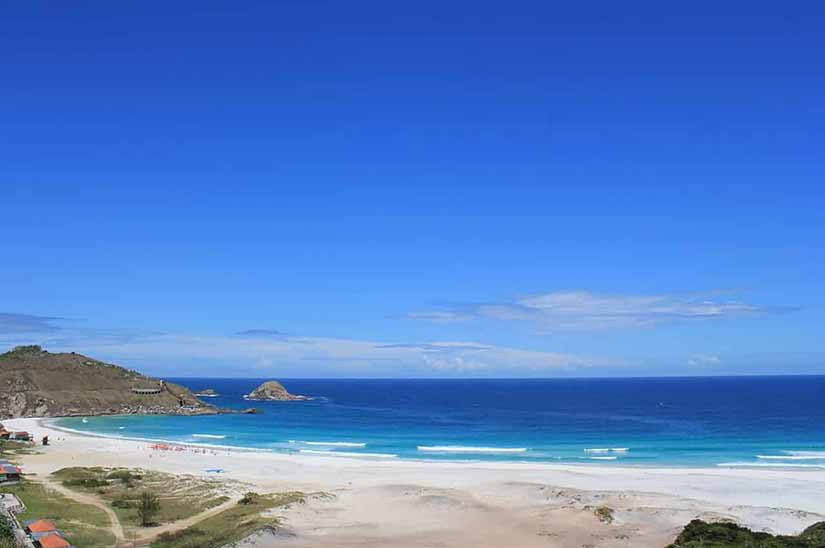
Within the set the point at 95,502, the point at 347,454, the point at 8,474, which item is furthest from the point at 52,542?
the point at 347,454

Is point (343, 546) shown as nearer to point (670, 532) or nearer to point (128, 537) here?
point (128, 537)

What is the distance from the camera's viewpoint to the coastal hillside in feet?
324

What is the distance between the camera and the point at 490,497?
39.4 m

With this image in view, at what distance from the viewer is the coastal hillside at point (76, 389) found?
98.7m

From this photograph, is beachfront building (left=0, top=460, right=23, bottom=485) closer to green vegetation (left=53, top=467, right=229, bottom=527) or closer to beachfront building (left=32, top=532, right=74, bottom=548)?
green vegetation (left=53, top=467, right=229, bottom=527)

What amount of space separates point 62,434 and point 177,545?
57858 mm

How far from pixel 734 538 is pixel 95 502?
32.6 metres

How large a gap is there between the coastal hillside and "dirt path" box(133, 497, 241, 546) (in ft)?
247

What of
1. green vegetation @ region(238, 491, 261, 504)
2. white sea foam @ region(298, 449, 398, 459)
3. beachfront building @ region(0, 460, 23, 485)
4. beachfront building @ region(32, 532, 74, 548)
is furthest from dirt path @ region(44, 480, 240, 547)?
white sea foam @ region(298, 449, 398, 459)

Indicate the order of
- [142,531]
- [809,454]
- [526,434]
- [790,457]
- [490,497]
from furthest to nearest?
[526,434]
[809,454]
[790,457]
[490,497]
[142,531]

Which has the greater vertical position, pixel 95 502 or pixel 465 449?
pixel 465 449

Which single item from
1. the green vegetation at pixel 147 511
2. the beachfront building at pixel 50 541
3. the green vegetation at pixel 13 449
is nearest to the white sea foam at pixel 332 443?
the green vegetation at pixel 13 449

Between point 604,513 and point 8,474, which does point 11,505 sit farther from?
point 604,513

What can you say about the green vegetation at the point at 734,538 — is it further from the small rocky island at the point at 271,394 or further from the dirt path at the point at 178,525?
the small rocky island at the point at 271,394
